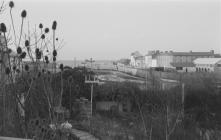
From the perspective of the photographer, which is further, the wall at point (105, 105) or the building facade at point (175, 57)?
the building facade at point (175, 57)

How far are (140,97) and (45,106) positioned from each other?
17.3ft

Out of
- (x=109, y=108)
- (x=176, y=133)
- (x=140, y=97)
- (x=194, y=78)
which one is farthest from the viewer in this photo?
(x=109, y=108)

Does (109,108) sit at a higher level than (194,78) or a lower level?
lower

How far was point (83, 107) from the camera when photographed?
777 cm

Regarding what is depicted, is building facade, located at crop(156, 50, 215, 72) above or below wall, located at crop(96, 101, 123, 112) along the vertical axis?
above

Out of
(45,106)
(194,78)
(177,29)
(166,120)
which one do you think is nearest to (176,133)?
(166,120)

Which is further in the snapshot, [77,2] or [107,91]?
[107,91]

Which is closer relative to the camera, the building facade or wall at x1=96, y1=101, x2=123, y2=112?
wall at x1=96, y1=101, x2=123, y2=112

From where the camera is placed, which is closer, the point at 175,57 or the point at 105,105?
the point at 105,105

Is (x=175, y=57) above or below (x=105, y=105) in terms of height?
above

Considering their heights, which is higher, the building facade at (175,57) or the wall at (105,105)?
the building facade at (175,57)

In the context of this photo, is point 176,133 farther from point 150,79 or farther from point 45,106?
point 150,79

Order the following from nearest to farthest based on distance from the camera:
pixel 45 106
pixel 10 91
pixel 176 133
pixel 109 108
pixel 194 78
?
pixel 10 91 < pixel 45 106 < pixel 176 133 < pixel 194 78 < pixel 109 108

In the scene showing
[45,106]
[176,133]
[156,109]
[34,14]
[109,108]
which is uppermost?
[34,14]
